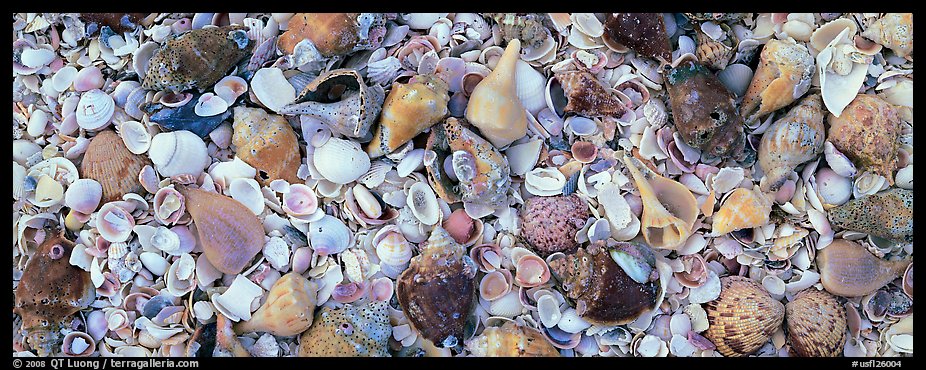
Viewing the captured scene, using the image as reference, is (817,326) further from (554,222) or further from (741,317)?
(554,222)

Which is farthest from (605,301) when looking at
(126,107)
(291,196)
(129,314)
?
(126,107)

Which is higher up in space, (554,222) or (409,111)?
(409,111)

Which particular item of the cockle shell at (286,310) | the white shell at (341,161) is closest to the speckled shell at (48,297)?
the cockle shell at (286,310)

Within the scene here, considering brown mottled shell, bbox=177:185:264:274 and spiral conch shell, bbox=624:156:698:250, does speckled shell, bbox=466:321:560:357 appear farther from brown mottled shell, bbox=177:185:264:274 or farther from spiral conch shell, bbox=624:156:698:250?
brown mottled shell, bbox=177:185:264:274

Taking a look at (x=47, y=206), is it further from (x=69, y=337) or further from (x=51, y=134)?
(x=69, y=337)

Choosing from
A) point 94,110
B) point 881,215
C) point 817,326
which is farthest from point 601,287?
point 94,110

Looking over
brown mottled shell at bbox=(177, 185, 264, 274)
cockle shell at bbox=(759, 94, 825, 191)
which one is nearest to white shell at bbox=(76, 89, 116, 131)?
brown mottled shell at bbox=(177, 185, 264, 274)
